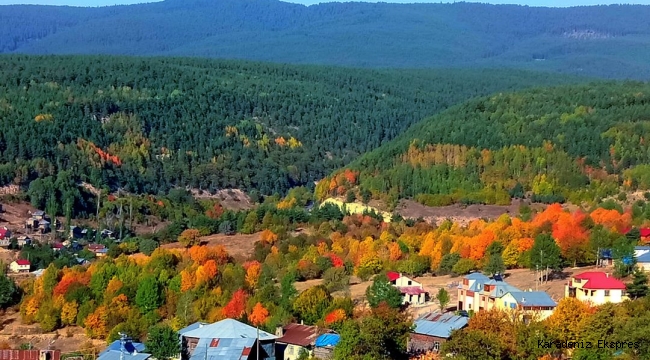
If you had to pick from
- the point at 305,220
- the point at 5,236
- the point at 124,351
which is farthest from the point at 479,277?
the point at 5,236

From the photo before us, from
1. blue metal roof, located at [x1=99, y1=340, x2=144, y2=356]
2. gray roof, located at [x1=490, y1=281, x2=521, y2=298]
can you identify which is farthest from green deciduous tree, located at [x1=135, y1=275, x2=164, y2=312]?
gray roof, located at [x1=490, y1=281, x2=521, y2=298]

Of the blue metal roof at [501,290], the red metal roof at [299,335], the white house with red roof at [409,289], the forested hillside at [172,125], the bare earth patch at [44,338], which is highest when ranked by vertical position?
the blue metal roof at [501,290]

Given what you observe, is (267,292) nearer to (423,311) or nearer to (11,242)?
(423,311)

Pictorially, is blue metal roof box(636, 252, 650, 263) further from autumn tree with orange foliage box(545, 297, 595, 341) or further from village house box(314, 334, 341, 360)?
village house box(314, 334, 341, 360)

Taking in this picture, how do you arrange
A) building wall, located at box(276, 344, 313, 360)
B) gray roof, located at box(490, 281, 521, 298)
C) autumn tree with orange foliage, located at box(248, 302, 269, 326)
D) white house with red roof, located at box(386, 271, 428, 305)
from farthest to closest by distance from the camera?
1. white house with red roof, located at box(386, 271, 428, 305)
2. autumn tree with orange foliage, located at box(248, 302, 269, 326)
3. gray roof, located at box(490, 281, 521, 298)
4. building wall, located at box(276, 344, 313, 360)

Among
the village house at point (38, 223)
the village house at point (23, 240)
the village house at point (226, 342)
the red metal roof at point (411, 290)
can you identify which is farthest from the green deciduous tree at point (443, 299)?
the village house at point (38, 223)

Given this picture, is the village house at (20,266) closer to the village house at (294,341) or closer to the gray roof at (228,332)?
the gray roof at (228,332)

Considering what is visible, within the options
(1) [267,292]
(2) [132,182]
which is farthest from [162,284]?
(2) [132,182]
